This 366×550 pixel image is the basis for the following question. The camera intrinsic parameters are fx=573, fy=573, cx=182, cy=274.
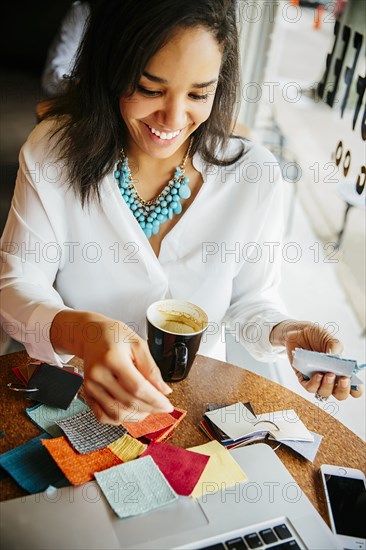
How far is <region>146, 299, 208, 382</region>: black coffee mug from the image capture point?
3.08 ft

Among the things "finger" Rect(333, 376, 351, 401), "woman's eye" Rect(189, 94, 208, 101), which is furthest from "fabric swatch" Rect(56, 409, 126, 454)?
"woman's eye" Rect(189, 94, 208, 101)

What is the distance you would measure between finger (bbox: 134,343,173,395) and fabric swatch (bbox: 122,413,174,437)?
122 millimetres

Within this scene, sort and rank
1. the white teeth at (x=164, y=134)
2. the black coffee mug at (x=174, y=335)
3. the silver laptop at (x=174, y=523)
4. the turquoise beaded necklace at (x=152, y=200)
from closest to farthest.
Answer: the silver laptop at (x=174, y=523) < the black coffee mug at (x=174, y=335) < the white teeth at (x=164, y=134) < the turquoise beaded necklace at (x=152, y=200)

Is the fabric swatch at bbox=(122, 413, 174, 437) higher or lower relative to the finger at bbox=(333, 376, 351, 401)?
lower

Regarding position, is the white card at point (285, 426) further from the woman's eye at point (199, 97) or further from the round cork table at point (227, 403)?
the woman's eye at point (199, 97)

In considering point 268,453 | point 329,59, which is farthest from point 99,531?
point 329,59

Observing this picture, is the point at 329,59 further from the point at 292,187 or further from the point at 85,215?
the point at 85,215

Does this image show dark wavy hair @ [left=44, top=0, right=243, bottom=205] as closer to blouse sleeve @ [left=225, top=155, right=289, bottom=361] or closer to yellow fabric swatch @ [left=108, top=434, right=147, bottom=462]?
blouse sleeve @ [left=225, top=155, right=289, bottom=361]

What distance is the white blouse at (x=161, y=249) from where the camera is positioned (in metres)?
1.16

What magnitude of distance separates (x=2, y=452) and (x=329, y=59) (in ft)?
4.60

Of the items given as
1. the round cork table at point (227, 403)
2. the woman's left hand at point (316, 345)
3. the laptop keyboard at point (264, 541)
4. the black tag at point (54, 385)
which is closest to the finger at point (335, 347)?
the woman's left hand at point (316, 345)

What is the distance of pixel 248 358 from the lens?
1695 mm

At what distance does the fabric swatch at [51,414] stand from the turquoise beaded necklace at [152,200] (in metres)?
0.44

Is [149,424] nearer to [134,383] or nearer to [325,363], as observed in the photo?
[134,383]
